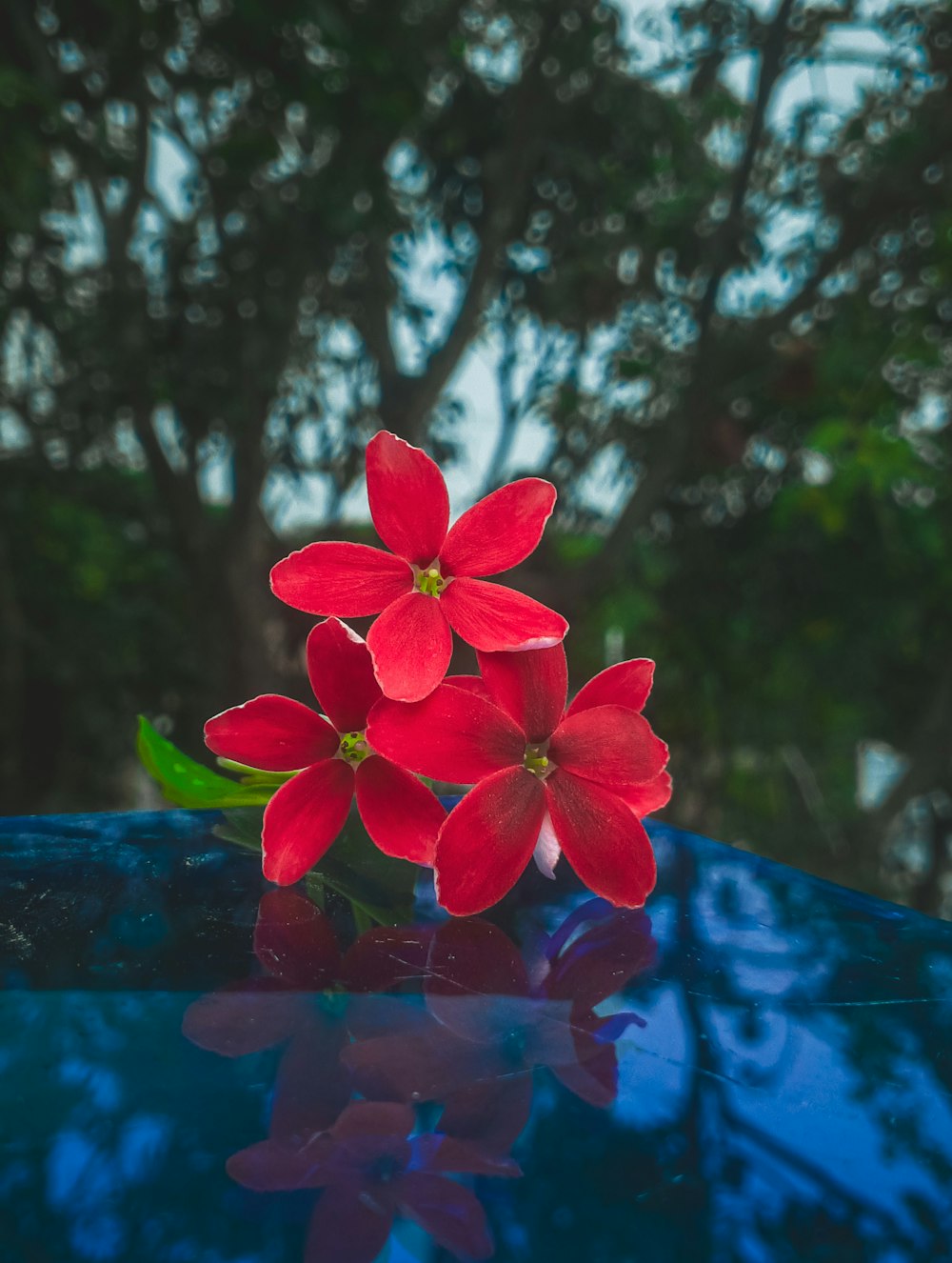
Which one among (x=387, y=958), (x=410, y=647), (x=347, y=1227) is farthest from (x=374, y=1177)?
(x=410, y=647)

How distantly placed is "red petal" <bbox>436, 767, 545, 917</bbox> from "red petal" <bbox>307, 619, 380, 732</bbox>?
0.26 ft

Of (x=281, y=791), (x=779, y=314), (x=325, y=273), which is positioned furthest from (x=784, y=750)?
(x=281, y=791)

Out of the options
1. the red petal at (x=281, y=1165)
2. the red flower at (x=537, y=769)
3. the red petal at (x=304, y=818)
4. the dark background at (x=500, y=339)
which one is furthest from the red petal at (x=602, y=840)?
the dark background at (x=500, y=339)

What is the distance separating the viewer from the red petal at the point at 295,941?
0.38 metres

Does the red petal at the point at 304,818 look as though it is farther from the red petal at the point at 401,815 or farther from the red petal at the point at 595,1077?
the red petal at the point at 595,1077

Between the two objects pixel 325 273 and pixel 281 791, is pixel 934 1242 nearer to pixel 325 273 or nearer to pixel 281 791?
pixel 281 791

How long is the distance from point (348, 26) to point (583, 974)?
2075 mm

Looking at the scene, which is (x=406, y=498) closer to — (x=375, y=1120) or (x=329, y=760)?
(x=329, y=760)

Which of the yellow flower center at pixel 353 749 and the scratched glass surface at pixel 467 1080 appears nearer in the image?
the scratched glass surface at pixel 467 1080

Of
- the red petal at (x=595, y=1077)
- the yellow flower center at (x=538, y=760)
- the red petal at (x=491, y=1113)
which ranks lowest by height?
the red petal at (x=491, y=1113)

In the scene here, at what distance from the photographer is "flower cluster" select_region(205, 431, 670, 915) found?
0.44m

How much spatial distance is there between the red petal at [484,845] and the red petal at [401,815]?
0.05 metres

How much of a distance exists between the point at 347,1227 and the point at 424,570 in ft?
1.06

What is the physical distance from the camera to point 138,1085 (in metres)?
0.30
